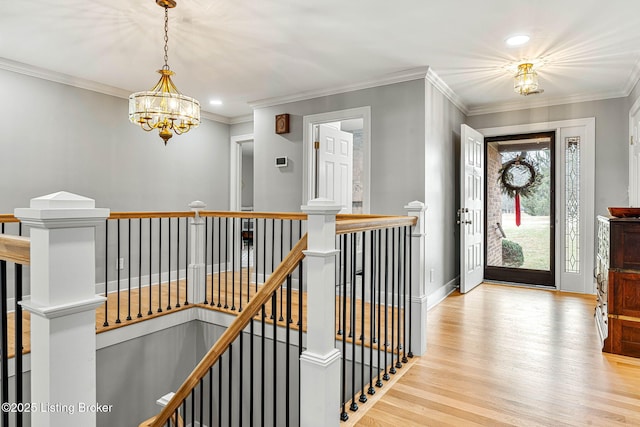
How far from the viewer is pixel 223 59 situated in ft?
11.8

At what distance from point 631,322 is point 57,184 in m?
5.35

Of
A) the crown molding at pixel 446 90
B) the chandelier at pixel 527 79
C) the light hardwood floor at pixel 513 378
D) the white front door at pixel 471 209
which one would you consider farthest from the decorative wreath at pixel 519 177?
the light hardwood floor at pixel 513 378

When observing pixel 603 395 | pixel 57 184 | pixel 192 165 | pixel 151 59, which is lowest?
pixel 603 395

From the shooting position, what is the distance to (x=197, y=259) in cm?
377

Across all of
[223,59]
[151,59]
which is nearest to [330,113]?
[223,59]

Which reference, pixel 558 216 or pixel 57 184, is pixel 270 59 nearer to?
pixel 57 184

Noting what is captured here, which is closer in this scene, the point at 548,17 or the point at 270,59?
the point at 548,17

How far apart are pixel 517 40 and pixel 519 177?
2900 mm

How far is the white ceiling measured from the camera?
2660 mm

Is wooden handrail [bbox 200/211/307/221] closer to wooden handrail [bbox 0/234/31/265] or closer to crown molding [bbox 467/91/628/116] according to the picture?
wooden handrail [bbox 0/234/31/265]

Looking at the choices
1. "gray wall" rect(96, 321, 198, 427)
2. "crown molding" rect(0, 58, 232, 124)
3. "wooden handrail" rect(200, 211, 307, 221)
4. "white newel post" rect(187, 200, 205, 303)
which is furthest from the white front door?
"crown molding" rect(0, 58, 232, 124)

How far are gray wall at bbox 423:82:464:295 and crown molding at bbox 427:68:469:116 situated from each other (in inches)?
2.0

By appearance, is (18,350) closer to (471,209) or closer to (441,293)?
(441,293)

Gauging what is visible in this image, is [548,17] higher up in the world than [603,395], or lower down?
higher up
